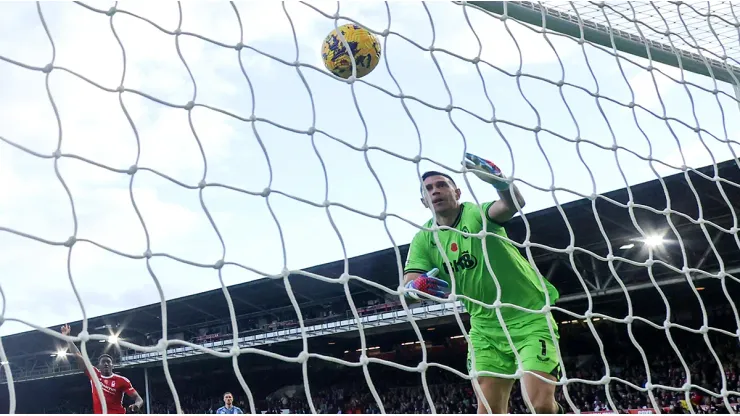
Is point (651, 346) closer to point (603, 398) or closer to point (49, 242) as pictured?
point (603, 398)

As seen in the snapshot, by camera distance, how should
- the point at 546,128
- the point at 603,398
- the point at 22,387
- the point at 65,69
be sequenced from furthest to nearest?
the point at 22,387 < the point at 603,398 < the point at 546,128 < the point at 65,69

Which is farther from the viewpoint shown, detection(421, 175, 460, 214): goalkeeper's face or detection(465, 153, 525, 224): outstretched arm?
detection(421, 175, 460, 214): goalkeeper's face

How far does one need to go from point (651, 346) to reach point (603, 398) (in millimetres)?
2714

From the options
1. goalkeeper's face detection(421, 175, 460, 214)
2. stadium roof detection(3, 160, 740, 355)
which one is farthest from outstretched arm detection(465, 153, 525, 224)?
stadium roof detection(3, 160, 740, 355)

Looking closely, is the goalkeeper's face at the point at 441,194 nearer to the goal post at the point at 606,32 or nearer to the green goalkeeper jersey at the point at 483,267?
the green goalkeeper jersey at the point at 483,267

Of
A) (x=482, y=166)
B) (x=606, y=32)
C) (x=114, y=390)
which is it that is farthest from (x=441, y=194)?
(x=114, y=390)

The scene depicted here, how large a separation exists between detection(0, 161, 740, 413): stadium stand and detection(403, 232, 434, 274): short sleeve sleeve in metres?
7.62

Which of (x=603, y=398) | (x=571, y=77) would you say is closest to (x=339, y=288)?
(x=603, y=398)

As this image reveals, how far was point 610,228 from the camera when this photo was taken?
602 inches

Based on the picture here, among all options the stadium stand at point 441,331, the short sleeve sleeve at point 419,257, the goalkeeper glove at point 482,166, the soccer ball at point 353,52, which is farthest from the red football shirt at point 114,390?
the stadium stand at point 441,331

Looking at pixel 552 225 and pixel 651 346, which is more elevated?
pixel 552 225

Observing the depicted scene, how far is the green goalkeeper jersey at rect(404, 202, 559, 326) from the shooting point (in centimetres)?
379

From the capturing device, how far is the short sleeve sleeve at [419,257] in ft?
12.5

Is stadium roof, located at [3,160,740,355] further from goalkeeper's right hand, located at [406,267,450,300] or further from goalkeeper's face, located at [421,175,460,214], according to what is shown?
goalkeeper's right hand, located at [406,267,450,300]
